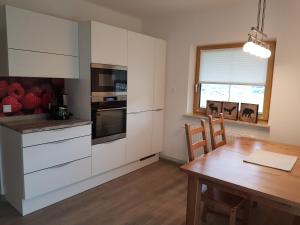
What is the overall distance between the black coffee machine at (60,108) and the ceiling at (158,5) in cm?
138

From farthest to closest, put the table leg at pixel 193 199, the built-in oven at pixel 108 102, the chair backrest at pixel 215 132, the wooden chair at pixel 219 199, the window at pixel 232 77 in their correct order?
1. the window at pixel 232 77
2. the built-in oven at pixel 108 102
3. the chair backrest at pixel 215 132
4. the wooden chair at pixel 219 199
5. the table leg at pixel 193 199

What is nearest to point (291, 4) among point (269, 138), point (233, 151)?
point (269, 138)

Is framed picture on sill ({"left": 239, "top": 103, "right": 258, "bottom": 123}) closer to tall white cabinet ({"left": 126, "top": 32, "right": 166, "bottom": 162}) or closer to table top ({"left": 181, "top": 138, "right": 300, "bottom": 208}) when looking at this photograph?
table top ({"left": 181, "top": 138, "right": 300, "bottom": 208})

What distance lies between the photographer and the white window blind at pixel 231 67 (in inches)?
122

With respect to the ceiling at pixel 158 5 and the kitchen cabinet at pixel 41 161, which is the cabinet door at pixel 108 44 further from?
the kitchen cabinet at pixel 41 161

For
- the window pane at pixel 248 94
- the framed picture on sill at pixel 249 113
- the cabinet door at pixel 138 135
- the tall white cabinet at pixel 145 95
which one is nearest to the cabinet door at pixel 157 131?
the tall white cabinet at pixel 145 95

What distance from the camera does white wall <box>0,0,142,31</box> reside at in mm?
2651

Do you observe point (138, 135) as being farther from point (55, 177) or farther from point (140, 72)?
point (55, 177)

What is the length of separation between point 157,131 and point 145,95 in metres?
0.69

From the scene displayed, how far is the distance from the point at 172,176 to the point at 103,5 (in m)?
2.61

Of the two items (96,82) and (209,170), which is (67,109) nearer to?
(96,82)

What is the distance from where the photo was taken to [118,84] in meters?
3.03

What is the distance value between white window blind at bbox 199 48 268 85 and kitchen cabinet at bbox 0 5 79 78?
1.90 metres

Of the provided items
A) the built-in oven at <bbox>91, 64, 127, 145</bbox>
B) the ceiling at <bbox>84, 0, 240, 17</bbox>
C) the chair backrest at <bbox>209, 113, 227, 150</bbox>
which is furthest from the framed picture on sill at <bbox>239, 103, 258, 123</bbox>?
the built-in oven at <bbox>91, 64, 127, 145</bbox>
